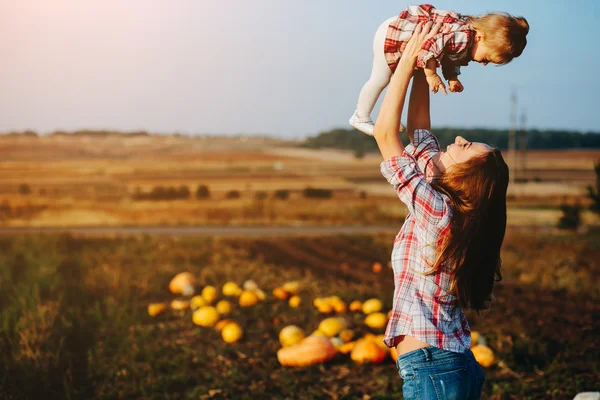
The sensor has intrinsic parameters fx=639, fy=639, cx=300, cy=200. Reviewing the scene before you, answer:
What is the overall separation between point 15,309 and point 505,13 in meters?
5.22

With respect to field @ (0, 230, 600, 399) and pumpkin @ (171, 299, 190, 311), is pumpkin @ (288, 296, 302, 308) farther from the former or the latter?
pumpkin @ (171, 299, 190, 311)

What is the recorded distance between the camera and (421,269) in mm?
2686

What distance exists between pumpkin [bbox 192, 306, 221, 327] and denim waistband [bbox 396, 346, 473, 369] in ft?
14.2

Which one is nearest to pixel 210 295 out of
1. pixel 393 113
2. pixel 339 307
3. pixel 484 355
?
pixel 339 307

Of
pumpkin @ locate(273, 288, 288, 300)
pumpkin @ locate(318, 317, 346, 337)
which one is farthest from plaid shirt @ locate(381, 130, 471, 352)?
pumpkin @ locate(273, 288, 288, 300)

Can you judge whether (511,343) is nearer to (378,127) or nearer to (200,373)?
(200,373)

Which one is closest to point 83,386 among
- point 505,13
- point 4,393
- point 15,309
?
point 4,393

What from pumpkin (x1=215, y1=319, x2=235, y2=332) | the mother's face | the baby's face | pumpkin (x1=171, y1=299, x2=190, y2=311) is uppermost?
the baby's face

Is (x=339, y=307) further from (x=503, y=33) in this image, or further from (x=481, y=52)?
(x=503, y=33)

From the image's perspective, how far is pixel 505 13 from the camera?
9.77 feet

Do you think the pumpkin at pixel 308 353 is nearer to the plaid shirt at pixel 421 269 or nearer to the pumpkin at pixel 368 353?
the pumpkin at pixel 368 353

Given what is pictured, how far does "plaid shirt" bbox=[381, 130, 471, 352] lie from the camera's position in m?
2.56

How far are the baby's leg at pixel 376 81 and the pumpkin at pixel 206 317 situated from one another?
4257 millimetres

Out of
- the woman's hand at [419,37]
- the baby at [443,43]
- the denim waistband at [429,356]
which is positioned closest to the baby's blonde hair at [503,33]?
the baby at [443,43]
